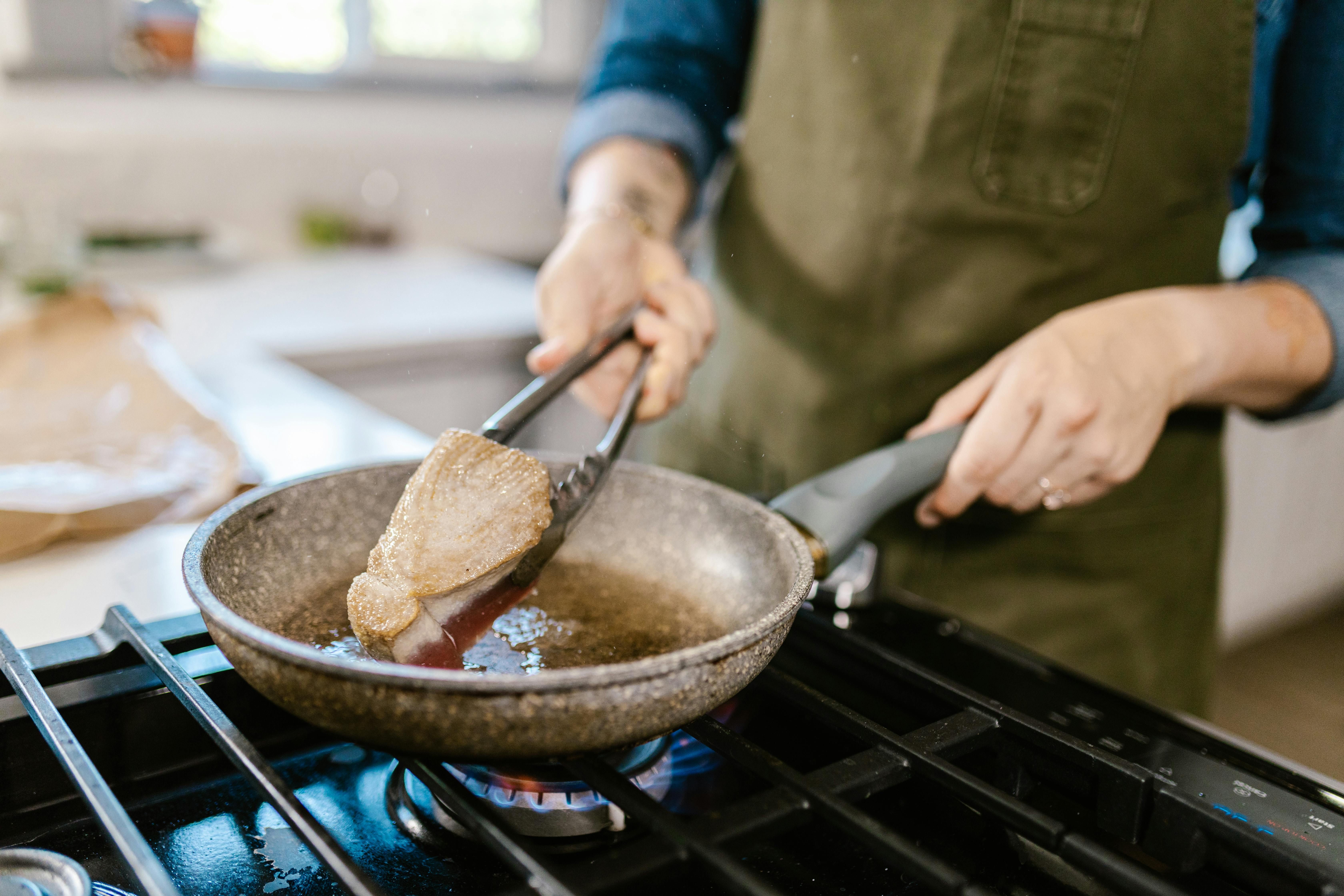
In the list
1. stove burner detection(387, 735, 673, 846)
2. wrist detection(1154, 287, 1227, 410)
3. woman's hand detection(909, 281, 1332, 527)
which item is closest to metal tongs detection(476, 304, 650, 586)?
stove burner detection(387, 735, 673, 846)

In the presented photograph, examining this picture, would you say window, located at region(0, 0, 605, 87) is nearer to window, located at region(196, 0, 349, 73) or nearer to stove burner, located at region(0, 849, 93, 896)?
window, located at region(196, 0, 349, 73)

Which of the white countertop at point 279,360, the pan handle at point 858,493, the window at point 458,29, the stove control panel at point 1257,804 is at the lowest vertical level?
the white countertop at point 279,360

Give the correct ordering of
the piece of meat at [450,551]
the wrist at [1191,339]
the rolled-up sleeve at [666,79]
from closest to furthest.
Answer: the piece of meat at [450,551] → the wrist at [1191,339] → the rolled-up sleeve at [666,79]

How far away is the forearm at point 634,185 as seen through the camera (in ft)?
3.08

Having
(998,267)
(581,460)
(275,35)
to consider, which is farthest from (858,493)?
(275,35)

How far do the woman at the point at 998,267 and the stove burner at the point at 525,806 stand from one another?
1.07 ft

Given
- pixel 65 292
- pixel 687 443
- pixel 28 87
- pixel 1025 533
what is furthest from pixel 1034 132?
pixel 28 87

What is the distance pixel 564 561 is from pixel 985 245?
20.3 inches

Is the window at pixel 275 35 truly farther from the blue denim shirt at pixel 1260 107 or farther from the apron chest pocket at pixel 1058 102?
the apron chest pocket at pixel 1058 102

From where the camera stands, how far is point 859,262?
0.94m

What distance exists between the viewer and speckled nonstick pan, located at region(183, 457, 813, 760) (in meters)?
0.36

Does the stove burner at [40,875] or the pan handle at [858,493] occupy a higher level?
the pan handle at [858,493]

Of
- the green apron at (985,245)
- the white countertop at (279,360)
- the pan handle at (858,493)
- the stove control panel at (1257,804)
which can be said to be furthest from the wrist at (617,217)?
the stove control panel at (1257,804)

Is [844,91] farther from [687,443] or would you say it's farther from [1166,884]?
[1166,884]
